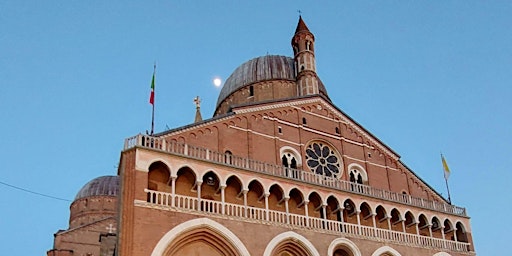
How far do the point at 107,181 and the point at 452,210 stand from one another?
2590 cm

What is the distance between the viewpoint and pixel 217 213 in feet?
74.9

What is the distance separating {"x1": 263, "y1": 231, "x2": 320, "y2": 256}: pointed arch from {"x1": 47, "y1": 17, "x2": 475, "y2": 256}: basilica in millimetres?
47

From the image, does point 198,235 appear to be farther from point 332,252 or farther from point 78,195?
point 78,195

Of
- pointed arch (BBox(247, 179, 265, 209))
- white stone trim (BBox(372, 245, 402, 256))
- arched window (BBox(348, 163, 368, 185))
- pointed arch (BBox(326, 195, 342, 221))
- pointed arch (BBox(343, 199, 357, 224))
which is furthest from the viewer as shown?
arched window (BBox(348, 163, 368, 185))

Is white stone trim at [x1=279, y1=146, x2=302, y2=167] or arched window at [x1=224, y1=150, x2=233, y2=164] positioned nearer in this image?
arched window at [x1=224, y1=150, x2=233, y2=164]

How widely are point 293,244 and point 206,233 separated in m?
4.18

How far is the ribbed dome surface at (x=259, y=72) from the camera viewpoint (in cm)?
3703

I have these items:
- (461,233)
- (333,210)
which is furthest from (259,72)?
(461,233)

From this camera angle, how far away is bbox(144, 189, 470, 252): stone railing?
72.7 feet

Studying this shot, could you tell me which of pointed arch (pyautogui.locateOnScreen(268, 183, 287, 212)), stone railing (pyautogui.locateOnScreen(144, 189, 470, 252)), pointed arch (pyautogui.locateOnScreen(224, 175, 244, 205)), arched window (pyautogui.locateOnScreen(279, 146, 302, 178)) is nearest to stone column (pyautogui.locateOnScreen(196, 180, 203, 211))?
stone railing (pyautogui.locateOnScreen(144, 189, 470, 252))

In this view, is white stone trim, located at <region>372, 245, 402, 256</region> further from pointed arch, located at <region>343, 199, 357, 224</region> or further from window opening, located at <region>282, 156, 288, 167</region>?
window opening, located at <region>282, 156, 288, 167</region>

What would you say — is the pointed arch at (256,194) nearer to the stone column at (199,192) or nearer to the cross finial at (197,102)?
the stone column at (199,192)

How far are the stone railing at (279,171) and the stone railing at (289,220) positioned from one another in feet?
5.63

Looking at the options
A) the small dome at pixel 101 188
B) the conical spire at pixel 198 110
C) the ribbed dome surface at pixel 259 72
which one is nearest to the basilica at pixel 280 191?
the ribbed dome surface at pixel 259 72
